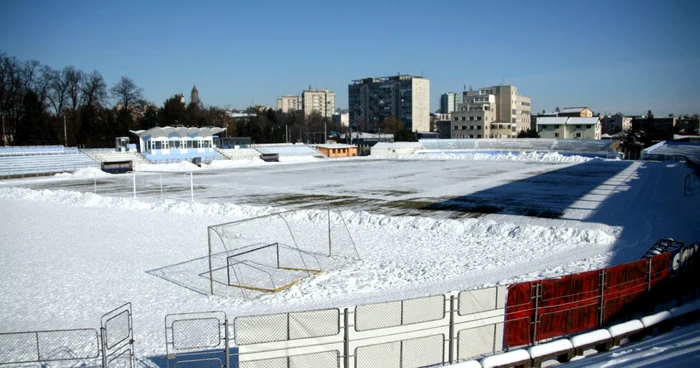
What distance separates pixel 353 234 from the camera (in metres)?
19.5

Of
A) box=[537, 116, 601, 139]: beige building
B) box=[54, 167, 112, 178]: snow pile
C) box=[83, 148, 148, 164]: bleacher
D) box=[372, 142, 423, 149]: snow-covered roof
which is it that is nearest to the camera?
box=[54, 167, 112, 178]: snow pile

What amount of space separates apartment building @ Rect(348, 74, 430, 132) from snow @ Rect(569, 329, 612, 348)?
163872 mm

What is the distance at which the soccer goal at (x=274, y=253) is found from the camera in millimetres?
13445

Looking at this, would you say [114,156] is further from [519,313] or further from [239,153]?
[519,313]

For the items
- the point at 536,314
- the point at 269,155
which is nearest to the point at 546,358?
the point at 536,314

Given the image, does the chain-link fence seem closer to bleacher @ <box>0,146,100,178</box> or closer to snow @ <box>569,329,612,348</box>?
snow @ <box>569,329,612,348</box>

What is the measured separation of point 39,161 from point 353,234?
153 ft

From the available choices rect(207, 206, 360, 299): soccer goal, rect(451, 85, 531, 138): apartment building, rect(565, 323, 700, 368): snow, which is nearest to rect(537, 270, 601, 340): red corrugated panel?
rect(565, 323, 700, 368): snow

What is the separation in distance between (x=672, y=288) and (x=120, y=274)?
45.1 ft

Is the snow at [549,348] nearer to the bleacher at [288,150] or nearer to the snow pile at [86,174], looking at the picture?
the snow pile at [86,174]

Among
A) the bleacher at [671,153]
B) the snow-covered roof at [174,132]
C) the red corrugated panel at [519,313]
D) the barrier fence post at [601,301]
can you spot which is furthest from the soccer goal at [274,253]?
the bleacher at [671,153]

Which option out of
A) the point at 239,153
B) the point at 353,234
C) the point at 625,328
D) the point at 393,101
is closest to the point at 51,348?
the point at 625,328

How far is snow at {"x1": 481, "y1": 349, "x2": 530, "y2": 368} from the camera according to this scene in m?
7.76

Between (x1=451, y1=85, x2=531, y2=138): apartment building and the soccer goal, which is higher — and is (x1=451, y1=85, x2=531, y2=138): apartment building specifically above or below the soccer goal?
above
